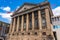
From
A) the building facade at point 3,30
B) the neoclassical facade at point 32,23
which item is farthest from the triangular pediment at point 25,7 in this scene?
the building facade at point 3,30

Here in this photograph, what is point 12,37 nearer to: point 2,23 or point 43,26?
point 2,23

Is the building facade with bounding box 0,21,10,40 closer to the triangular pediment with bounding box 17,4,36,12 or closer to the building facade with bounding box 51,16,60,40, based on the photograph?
the triangular pediment with bounding box 17,4,36,12

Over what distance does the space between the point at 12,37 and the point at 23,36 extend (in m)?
7.17

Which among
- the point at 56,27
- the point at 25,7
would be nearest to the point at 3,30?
the point at 25,7

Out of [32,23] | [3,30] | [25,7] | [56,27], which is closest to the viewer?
[56,27]

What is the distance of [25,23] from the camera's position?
140 feet

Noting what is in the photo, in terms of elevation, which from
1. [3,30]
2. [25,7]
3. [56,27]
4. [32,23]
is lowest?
[3,30]

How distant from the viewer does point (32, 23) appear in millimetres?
39031

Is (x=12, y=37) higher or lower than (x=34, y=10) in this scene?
lower

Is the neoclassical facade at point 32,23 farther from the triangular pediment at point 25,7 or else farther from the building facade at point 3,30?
the building facade at point 3,30

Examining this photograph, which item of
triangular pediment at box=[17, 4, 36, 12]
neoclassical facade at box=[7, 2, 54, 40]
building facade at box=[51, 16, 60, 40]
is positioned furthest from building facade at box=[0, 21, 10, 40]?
building facade at box=[51, 16, 60, 40]

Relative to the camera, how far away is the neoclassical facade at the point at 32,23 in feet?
114

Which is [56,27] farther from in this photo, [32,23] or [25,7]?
[25,7]

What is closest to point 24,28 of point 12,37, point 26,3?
point 12,37
